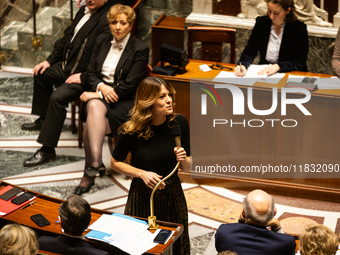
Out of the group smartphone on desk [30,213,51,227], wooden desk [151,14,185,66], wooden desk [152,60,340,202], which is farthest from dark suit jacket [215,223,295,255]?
wooden desk [151,14,185,66]

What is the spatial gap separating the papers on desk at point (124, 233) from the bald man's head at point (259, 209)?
0.53 meters

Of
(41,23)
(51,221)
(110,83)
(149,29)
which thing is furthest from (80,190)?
(41,23)

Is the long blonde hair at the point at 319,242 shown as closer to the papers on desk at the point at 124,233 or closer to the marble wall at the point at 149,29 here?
the papers on desk at the point at 124,233

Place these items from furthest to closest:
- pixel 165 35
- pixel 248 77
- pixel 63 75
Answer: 1. pixel 165 35
2. pixel 63 75
3. pixel 248 77

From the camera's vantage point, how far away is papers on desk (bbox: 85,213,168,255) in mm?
2643

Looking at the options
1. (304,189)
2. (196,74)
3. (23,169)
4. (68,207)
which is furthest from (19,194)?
(304,189)

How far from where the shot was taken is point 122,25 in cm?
458

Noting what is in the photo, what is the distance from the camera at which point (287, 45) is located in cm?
462

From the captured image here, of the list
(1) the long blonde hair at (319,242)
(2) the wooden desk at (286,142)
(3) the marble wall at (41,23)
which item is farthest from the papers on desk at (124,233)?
(3) the marble wall at (41,23)

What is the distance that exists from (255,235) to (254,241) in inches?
1.2

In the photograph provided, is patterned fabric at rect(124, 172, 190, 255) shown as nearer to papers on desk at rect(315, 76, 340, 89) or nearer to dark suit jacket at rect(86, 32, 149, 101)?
dark suit jacket at rect(86, 32, 149, 101)

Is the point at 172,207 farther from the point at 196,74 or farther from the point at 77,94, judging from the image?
the point at 77,94

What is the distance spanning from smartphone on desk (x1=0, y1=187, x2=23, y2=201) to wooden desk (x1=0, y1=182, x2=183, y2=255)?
146 mm

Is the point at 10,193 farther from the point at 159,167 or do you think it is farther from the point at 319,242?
the point at 319,242
